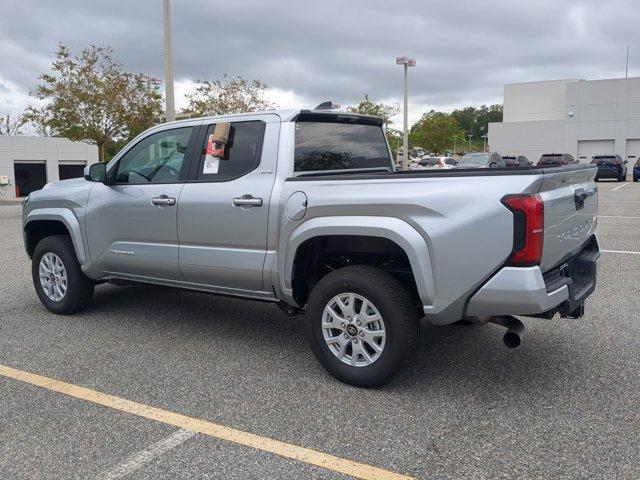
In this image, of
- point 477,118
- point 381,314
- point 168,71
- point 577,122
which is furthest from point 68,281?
point 477,118

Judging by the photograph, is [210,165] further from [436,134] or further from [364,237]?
[436,134]

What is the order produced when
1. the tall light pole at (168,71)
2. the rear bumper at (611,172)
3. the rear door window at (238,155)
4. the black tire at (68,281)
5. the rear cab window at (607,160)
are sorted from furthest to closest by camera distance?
the rear bumper at (611,172), the rear cab window at (607,160), the tall light pole at (168,71), the black tire at (68,281), the rear door window at (238,155)

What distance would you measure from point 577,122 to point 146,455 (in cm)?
5744

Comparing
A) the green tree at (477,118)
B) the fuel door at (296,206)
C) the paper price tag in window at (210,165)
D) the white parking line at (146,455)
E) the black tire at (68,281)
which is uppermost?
the green tree at (477,118)

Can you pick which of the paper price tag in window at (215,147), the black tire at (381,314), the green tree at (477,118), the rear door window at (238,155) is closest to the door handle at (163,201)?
the rear door window at (238,155)

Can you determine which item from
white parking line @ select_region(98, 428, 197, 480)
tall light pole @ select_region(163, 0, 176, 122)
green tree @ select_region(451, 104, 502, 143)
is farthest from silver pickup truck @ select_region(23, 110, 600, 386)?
green tree @ select_region(451, 104, 502, 143)

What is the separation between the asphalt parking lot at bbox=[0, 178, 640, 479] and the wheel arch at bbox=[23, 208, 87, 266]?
737 millimetres

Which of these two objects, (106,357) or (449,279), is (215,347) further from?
(449,279)

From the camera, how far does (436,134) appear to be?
8125cm

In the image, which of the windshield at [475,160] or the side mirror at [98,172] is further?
the windshield at [475,160]

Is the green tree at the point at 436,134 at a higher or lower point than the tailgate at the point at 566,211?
higher

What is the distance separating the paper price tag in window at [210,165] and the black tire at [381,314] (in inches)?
54.4

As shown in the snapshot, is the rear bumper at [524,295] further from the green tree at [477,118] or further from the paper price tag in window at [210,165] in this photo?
the green tree at [477,118]

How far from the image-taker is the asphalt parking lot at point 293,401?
3135 millimetres
